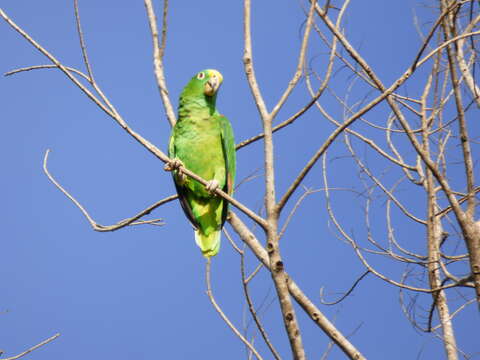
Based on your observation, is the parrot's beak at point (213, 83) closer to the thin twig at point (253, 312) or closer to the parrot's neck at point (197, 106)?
the parrot's neck at point (197, 106)

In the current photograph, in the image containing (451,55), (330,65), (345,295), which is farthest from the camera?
(345,295)

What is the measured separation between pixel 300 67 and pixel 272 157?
0.39 meters

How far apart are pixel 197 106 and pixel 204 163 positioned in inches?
15.8

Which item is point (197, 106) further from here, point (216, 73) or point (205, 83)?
point (216, 73)

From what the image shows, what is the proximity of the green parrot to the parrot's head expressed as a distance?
0.34 ft

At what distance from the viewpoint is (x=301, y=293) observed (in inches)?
96.8

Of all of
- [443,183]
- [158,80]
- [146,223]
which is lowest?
[443,183]

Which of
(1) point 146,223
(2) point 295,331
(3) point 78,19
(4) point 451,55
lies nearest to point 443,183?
(4) point 451,55

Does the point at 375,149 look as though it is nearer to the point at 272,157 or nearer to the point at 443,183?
the point at 443,183

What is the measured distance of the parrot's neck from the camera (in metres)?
3.78

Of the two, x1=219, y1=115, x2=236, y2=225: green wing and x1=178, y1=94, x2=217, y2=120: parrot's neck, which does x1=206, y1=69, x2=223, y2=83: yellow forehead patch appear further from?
x1=219, y1=115, x2=236, y2=225: green wing

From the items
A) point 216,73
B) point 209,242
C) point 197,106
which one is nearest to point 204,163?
point 197,106

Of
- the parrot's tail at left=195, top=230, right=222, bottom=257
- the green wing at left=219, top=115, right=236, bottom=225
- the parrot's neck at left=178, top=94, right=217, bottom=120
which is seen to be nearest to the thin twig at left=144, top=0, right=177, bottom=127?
the parrot's neck at left=178, top=94, right=217, bottom=120

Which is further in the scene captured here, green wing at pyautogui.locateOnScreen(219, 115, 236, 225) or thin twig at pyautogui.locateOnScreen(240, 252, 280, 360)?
green wing at pyautogui.locateOnScreen(219, 115, 236, 225)
